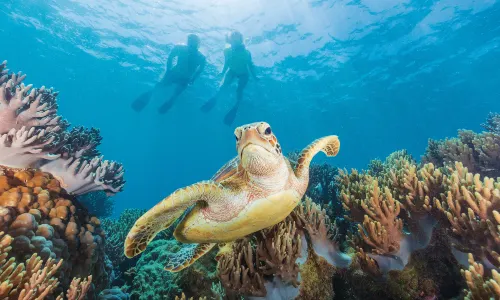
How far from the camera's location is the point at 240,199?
2.62 metres

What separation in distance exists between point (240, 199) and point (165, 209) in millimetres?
735

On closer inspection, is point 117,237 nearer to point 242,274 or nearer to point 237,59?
point 242,274

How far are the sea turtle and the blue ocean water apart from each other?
2026cm

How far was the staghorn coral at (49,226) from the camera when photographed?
2323 mm

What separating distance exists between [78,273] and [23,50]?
39.7 metres

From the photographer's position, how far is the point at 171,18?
22.0 metres

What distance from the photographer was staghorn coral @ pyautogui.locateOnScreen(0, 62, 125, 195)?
3.02 m

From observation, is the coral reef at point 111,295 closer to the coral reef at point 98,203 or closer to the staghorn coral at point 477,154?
the staghorn coral at point 477,154

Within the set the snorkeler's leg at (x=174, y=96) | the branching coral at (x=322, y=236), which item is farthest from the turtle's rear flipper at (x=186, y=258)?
the snorkeler's leg at (x=174, y=96)

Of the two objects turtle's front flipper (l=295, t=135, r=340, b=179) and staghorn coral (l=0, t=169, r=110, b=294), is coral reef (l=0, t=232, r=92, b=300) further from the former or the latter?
turtle's front flipper (l=295, t=135, r=340, b=179)

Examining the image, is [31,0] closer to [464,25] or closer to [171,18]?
[171,18]

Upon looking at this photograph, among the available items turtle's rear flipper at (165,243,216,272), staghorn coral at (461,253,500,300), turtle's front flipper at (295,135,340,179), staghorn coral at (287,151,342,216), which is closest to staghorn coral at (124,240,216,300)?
turtle's rear flipper at (165,243,216,272)

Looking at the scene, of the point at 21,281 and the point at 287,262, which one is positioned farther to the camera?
the point at 287,262

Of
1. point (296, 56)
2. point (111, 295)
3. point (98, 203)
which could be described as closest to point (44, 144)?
point (111, 295)
